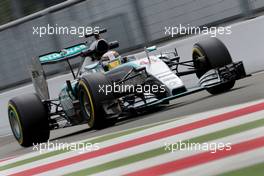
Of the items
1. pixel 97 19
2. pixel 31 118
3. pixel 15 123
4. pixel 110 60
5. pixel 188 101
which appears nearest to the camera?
pixel 31 118

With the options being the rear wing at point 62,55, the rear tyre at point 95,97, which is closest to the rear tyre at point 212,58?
the rear tyre at point 95,97

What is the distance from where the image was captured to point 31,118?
10.4m

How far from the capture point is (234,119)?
6.81 metres

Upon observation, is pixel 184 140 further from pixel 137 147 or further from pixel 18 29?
pixel 18 29

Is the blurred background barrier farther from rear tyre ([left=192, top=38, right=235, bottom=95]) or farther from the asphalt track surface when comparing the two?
rear tyre ([left=192, top=38, right=235, bottom=95])

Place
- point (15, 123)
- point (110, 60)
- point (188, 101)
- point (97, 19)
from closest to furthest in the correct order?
point (110, 60) < point (188, 101) < point (15, 123) < point (97, 19)

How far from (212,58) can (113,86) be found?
1375mm

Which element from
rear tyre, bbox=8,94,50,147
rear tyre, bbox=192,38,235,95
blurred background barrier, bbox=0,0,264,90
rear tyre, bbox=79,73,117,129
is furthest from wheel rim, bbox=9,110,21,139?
blurred background barrier, bbox=0,0,264,90

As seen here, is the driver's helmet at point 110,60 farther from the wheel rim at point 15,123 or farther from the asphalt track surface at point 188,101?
the wheel rim at point 15,123

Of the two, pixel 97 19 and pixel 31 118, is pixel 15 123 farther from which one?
pixel 97 19

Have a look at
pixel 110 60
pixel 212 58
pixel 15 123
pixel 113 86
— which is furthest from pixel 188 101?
pixel 15 123

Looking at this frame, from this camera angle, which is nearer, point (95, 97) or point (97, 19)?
point (95, 97)

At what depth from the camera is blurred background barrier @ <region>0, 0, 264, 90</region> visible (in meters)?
12.7

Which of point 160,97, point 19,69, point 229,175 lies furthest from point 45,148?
point 19,69
